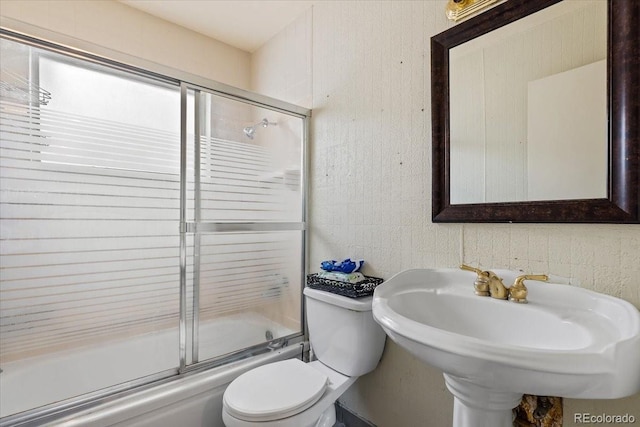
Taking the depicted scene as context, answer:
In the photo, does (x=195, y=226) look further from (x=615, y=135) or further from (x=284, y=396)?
(x=615, y=135)

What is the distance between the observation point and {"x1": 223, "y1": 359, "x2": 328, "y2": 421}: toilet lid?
3.71 feet

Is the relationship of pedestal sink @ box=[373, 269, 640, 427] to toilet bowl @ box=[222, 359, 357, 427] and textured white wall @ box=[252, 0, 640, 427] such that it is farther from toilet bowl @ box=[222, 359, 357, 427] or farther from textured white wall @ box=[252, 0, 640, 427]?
toilet bowl @ box=[222, 359, 357, 427]

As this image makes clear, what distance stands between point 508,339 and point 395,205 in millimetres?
701

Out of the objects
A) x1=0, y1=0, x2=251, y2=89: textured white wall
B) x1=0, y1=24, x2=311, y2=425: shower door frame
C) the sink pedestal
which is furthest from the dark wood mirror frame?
x1=0, y1=0, x2=251, y2=89: textured white wall

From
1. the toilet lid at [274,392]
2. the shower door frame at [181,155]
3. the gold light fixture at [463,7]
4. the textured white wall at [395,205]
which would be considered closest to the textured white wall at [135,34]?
the shower door frame at [181,155]

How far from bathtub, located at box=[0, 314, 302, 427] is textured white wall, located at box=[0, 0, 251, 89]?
1.53m

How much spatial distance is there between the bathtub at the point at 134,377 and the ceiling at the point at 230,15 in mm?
1874

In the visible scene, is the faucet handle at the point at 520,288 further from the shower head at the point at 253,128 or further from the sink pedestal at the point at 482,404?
the shower head at the point at 253,128

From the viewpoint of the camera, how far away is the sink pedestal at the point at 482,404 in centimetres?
86

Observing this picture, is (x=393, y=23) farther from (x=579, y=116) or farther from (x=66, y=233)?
(x=66, y=233)

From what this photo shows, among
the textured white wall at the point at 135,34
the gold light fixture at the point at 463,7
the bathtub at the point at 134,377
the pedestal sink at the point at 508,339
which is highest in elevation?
the textured white wall at the point at 135,34

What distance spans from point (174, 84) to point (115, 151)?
0.42m

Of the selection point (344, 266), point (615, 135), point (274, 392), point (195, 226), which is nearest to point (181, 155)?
point (195, 226)

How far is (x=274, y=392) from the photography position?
4.04 ft
